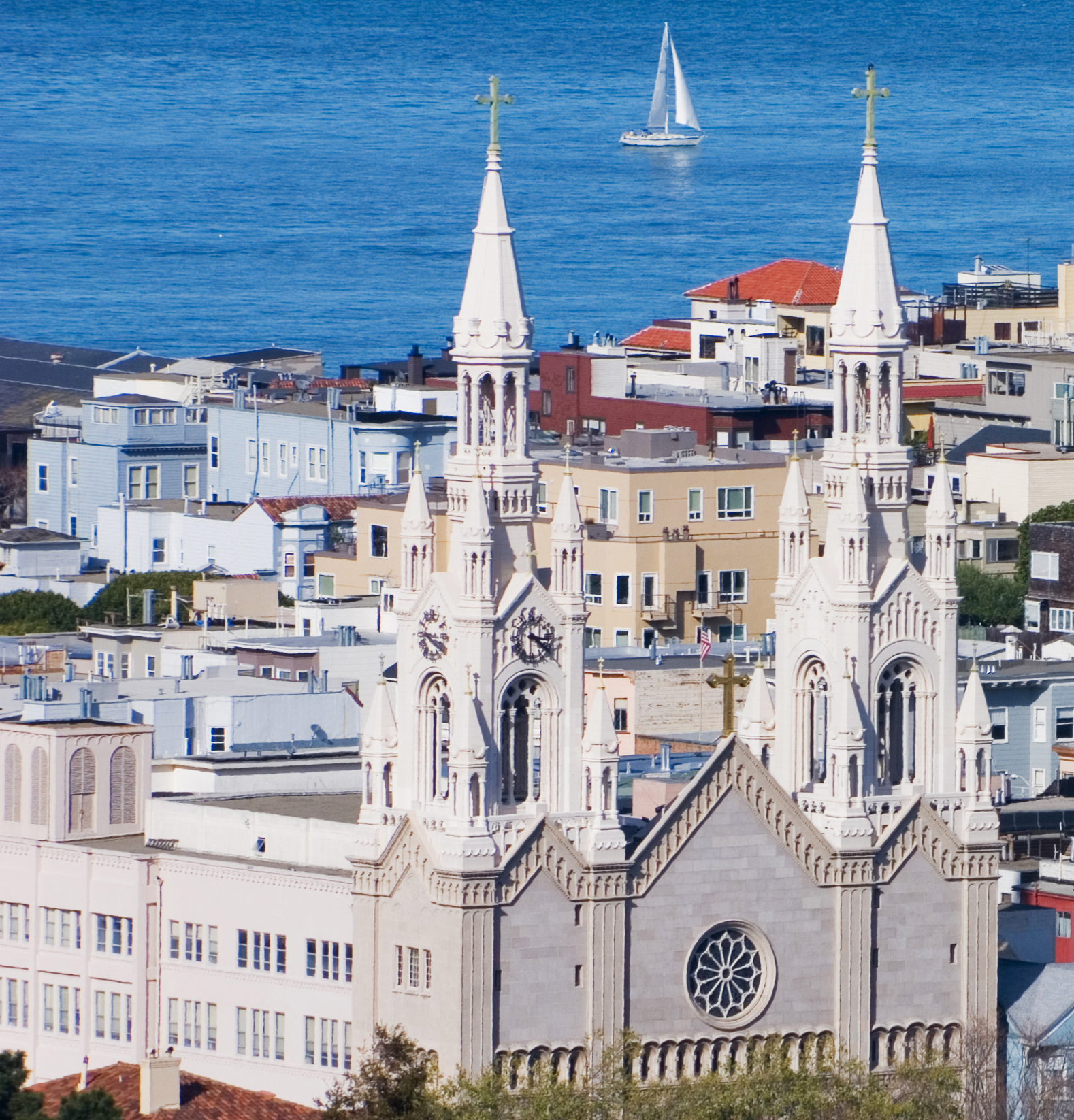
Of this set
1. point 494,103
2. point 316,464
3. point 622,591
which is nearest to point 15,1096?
point 494,103

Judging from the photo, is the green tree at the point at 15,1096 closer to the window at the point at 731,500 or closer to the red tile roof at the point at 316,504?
the window at the point at 731,500

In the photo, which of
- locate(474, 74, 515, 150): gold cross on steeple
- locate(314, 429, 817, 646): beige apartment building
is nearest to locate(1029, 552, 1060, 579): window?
locate(314, 429, 817, 646): beige apartment building

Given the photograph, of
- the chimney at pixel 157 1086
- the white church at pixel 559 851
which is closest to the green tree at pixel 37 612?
the white church at pixel 559 851

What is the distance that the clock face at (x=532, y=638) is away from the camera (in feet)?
262

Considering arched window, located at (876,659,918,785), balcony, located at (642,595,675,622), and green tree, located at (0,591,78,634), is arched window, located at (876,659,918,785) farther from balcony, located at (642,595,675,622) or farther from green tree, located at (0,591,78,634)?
balcony, located at (642,595,675,622)

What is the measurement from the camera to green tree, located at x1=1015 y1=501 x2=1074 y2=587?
160 metres

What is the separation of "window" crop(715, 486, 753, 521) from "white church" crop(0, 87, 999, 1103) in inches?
2715

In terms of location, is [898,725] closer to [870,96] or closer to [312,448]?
[870,96]

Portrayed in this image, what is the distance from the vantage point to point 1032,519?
163 m

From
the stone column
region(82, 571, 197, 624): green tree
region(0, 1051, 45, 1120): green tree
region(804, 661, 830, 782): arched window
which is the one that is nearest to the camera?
region(0, 1051, 45, 1120): green tree

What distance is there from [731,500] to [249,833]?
71274 millimetres

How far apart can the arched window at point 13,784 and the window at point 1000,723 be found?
44324mm

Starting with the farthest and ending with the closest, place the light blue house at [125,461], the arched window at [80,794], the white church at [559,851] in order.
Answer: the light blue house at [125,461]
the arched window at [80,794]
the white church at [559,851]

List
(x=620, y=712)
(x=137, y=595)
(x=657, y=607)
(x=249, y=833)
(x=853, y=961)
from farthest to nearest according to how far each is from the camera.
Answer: (x=657, y=607) → (x=137, y=595) → (x=620, y=712) → (x=249, y=833) → (x=853, y=961)
